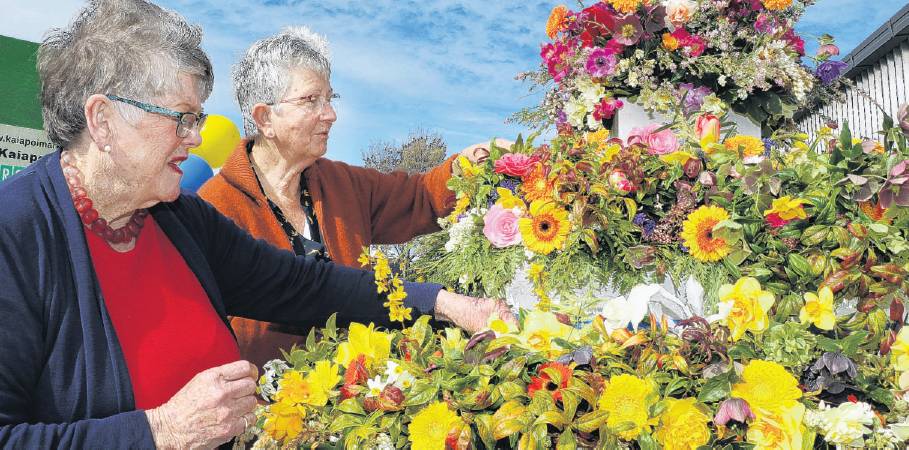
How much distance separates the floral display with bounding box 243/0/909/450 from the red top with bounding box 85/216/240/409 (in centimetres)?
20

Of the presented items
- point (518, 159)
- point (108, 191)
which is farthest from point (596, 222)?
point (108, 191)

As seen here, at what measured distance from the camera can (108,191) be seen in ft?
4.54

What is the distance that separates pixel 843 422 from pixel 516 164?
77 cm

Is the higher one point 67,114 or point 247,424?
point 67,114

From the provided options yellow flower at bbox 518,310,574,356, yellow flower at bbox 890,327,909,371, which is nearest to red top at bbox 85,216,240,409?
yellow flower at bbox 518,310,574,356

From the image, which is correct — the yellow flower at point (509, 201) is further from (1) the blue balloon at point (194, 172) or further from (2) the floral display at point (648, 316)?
(1) the blue balloon at point (194, 172)

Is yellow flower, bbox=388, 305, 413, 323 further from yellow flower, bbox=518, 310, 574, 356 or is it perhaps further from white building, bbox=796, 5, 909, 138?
white building, bbox=796, 5, 909, 138

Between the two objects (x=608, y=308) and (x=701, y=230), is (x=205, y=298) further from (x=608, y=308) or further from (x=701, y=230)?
(x=701, y=230)

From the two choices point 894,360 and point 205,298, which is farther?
point 205,298

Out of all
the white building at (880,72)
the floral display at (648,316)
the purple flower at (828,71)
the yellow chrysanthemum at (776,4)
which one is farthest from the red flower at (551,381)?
the white building at (880,72)

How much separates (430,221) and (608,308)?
134 cm

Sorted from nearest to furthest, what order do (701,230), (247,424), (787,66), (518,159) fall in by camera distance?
(247,424)
(701,230)
(518,159)
(787,66)

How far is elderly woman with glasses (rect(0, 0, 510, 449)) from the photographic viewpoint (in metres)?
1.22

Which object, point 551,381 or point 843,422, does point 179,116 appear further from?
point 843,422
